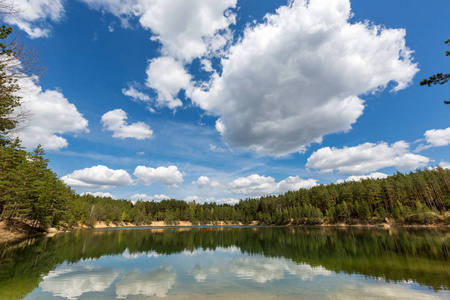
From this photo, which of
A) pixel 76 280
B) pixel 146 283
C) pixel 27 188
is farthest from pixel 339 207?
pixel 27 188

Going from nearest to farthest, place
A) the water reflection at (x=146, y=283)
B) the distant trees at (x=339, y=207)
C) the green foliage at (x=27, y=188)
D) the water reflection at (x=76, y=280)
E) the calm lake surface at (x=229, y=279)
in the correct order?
the calm lake surface at (x=229, y=279) → the water reflection at (x=146, y=283) → the water reflection at (x=76, y=280) → the green foliage at (x=27, y=188) → the distant trees at (x=339, y=207)

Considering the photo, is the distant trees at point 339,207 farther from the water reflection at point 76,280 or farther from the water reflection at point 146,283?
the water reflection at point 146,283

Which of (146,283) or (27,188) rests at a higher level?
(27,188)

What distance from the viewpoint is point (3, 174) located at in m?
42.2

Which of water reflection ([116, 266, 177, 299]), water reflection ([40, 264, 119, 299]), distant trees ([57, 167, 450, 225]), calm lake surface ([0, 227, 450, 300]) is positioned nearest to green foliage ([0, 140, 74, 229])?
calm lake surface ([0, 227, 450, 300])

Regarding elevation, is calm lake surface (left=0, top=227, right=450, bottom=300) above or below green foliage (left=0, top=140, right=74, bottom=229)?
below

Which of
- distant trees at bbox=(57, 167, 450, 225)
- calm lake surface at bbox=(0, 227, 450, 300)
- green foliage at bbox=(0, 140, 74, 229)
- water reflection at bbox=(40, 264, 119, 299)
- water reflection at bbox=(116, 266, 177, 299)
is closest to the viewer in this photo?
calm lake surface at bbox=(0, 227, 450, 300)

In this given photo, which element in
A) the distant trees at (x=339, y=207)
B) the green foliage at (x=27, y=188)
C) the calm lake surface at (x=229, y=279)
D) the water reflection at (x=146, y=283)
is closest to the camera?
the calm lake surface at (x=229, y=279)

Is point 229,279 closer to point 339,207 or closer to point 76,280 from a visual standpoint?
point 76,280

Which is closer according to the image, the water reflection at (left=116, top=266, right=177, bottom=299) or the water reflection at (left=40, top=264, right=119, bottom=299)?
the water reflection at (left=116, top=266, right=177, bottom=299)

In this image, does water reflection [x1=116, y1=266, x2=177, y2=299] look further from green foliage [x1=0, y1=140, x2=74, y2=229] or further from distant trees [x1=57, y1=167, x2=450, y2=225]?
distant trees [x1=57, y1=167, x2=450, y2=225]

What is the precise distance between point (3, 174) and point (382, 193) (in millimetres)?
154259

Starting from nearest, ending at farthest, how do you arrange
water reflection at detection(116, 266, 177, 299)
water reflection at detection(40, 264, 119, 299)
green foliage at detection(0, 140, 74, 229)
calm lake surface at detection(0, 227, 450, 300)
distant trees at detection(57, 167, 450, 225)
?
calm lake surface at detection(0, 227, 450, 300)
water reflection at detection(116, 266, 177, 299)
water reflection at detection(40, 264, 119, 299)
green foliage at detection(0, 140, 74, 229)
distant trees at detection(57, 167, 450, 225)

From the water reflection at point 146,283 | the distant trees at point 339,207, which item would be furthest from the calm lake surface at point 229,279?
the distant trees at point 339,207
